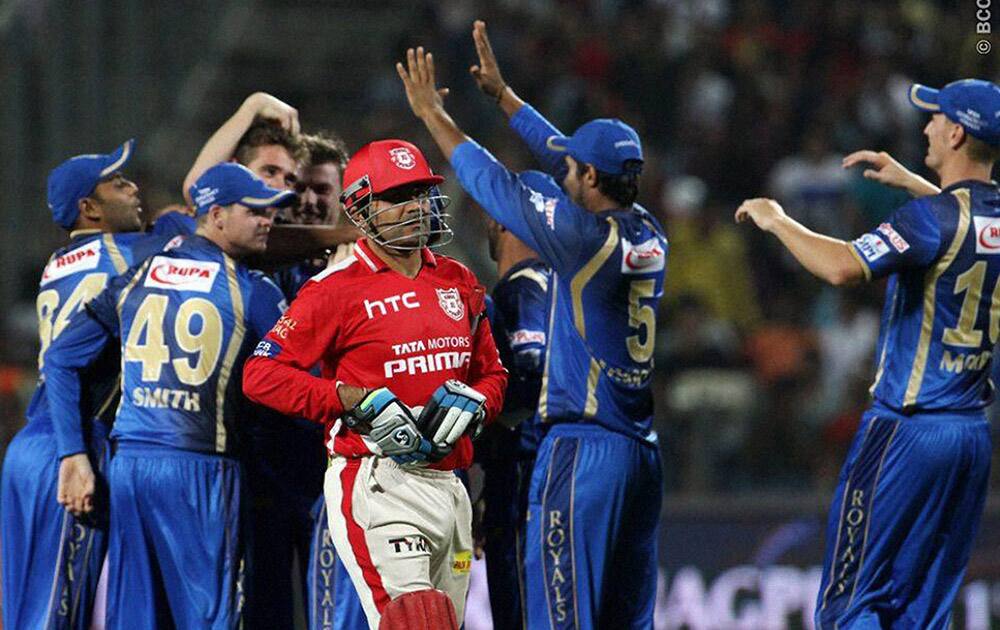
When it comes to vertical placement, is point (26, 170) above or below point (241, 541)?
above

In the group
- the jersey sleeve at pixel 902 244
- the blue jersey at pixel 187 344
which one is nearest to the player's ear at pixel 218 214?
the blue jersey at pixel 187 344

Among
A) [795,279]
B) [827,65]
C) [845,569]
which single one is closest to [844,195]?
[795,279]

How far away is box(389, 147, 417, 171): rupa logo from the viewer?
223 inches

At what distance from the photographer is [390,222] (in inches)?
221

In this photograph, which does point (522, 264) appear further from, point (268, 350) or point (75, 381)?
point (75, 381)

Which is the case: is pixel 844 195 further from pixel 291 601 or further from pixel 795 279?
pixel 291 601

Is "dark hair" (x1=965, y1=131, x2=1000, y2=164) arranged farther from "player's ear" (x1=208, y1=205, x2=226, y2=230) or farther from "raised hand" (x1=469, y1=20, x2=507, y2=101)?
"player's ear" (x1=208, y1=205, x2=226, y2=230)

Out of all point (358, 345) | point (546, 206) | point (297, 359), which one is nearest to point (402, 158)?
point (358, 345)

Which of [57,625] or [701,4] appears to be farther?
A: [701,4]

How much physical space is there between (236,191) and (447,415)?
65.1 inches

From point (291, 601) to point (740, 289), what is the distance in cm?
659

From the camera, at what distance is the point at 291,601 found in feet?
22.9

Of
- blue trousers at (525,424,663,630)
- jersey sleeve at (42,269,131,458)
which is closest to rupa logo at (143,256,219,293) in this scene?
jersey sleeve at (42,269,131,458)

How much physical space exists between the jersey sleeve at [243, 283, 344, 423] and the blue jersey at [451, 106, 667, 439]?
3.79 ft
